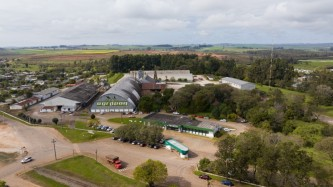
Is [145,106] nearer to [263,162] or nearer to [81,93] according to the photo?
[81,93]

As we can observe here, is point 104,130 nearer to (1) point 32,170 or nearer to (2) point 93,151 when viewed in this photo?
(2) point 93,151

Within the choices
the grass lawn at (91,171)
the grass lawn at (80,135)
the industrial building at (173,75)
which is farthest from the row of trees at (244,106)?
the industrial building at (173,75)

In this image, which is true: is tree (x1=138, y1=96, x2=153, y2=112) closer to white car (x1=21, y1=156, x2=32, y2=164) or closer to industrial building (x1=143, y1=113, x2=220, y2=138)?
industrial building (x1=143, y1=113, x2=220, y2=138)

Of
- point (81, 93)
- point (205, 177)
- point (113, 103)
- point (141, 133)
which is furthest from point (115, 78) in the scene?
point (205, 177)

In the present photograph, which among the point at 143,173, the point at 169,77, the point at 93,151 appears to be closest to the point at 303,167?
the point at 143,173

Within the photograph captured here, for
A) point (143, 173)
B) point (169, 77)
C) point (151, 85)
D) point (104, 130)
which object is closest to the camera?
point (143, 173)

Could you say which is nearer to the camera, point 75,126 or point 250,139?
point 250,139

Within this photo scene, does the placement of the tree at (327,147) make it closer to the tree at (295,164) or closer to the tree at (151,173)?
the tree at (295,164)
